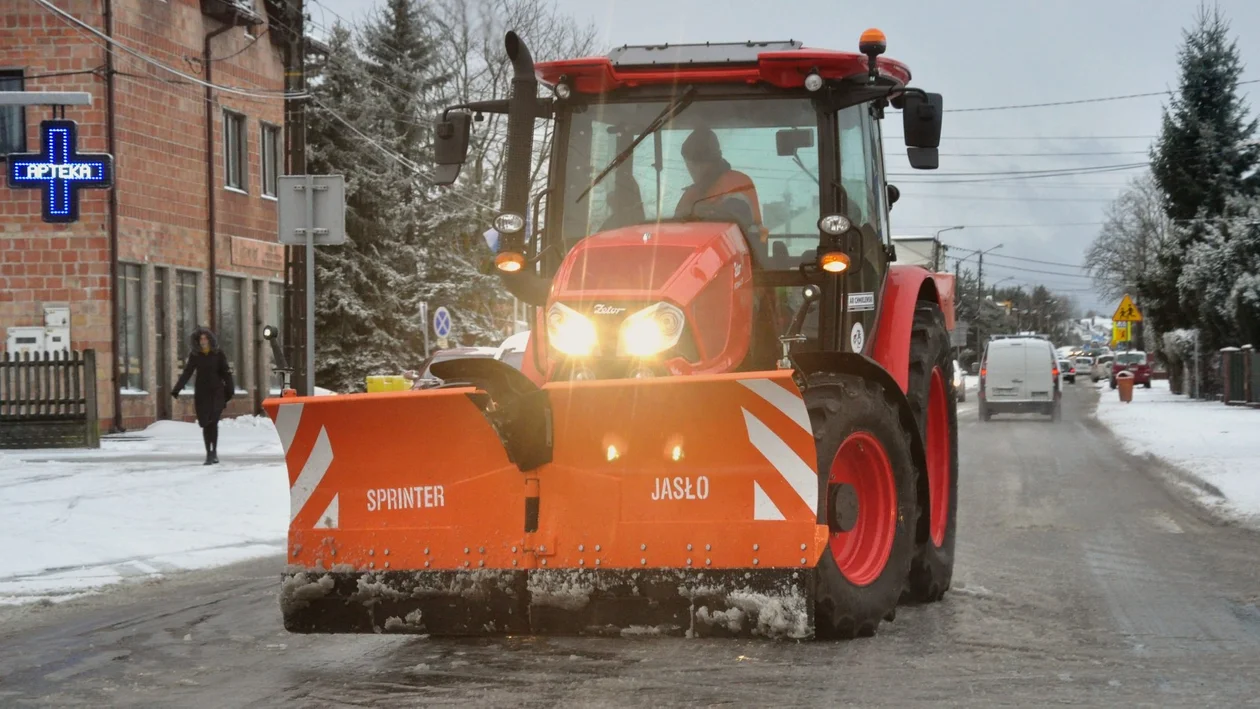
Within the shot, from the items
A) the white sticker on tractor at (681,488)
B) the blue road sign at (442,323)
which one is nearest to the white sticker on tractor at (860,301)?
the white sticker on tractor at (681,488)

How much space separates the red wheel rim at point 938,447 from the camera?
9.48m

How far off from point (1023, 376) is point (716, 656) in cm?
3085

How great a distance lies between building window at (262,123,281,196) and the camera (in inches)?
1411

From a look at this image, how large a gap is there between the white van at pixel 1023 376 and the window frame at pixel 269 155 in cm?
1661

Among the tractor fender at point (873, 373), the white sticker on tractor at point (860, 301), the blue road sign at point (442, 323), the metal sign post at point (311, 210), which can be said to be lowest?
the tractor fender at point (873, 373)

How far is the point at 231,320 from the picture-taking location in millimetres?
34531

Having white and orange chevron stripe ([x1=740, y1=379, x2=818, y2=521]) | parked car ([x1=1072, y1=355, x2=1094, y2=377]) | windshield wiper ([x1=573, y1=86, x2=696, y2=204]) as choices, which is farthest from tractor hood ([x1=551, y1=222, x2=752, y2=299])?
parked car ([x1=1072, y1=355, x2=1094, y2=377])

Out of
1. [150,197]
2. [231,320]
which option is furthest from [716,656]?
[231,320]

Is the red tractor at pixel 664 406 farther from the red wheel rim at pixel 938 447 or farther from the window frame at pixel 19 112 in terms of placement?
the window frame at pixel 19 112

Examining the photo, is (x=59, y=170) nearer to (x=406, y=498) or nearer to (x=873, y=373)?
(x=406, y=498)

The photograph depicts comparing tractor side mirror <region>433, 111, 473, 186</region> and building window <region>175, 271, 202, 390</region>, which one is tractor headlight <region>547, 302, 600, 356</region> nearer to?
tractor side mirror <region>433, 111, 473, 186</region>

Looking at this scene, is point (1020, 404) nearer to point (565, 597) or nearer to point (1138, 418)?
point (1138, 418)

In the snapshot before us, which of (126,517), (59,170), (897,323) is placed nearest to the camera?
(897,323)

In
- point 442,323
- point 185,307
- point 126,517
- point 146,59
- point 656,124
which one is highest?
point 146,59
